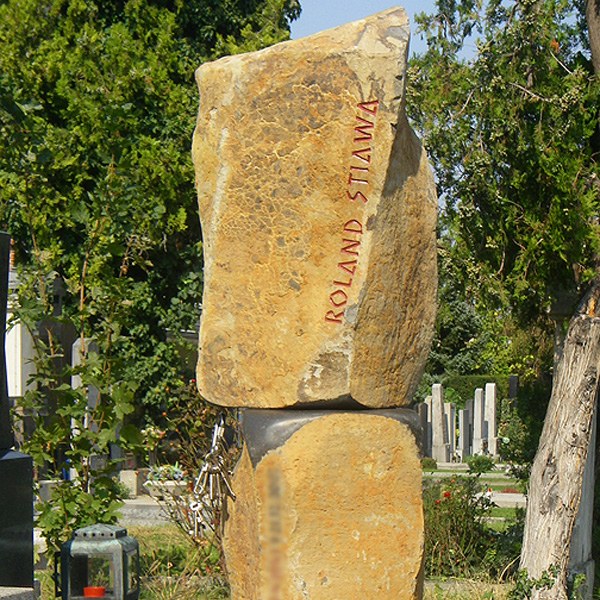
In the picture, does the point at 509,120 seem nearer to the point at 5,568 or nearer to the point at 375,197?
the point at 375,197

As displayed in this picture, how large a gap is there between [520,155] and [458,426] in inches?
716

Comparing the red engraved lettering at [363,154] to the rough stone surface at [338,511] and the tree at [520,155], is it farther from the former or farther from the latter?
the tree at [520,155]

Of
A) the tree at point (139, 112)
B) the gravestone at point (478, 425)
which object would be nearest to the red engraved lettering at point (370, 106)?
the tree at point (139, 112)

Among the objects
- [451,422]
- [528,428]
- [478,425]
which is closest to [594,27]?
[528,428]

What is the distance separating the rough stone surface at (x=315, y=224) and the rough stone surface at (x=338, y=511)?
157 millimetres

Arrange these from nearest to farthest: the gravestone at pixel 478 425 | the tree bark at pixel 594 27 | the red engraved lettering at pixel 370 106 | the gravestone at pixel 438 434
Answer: the red engraved lettering at pixel 370 106 < the tree bark at pixel 594 27 < the gravestone at pixel 438 434 < the gravestone at pixel 478 425

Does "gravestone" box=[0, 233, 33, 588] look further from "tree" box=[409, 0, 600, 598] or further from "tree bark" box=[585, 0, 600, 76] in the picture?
"tree bark" box=[585, 0, 600, 76]

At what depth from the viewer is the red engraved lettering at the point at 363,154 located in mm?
4883

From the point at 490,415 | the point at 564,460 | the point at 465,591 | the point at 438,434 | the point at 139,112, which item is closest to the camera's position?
the point at 564,460

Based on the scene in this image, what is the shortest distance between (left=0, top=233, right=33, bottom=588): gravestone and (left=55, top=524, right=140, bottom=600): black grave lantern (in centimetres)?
119

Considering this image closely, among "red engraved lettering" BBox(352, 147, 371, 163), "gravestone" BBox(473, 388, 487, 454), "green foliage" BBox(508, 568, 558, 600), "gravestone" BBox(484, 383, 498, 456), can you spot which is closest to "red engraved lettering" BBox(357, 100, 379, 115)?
"red engraved lettering" BBox(352, 147, 371, 163)

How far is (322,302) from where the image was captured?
4.91 m

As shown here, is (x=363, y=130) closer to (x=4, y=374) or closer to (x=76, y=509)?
(x=4, y=374)

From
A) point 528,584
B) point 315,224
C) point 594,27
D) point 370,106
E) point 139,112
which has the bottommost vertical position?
point 528,584
